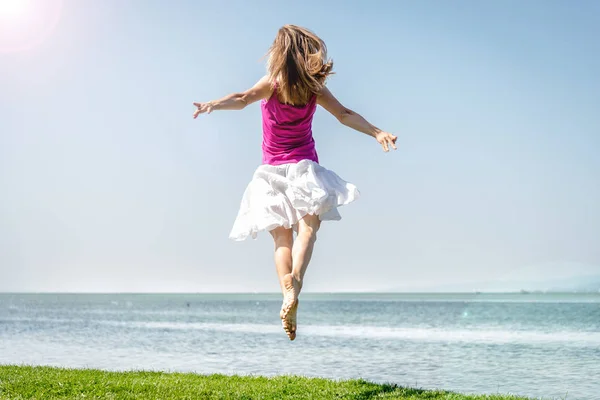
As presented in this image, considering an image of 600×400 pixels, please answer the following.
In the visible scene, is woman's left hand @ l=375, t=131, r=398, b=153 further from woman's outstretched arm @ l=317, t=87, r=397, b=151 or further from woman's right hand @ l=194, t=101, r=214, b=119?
woman's right hand @ l=194, t=101, r=214, b=119

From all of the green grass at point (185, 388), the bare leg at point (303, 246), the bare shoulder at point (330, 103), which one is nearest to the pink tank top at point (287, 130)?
the bare shoulder at point (330, 103)

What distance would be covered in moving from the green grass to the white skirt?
11.5 feet

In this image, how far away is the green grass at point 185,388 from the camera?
880 cm

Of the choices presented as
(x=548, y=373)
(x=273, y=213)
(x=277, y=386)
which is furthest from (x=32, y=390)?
(x=548, y=373)

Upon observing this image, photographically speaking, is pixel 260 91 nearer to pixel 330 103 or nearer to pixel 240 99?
pixel 240 99

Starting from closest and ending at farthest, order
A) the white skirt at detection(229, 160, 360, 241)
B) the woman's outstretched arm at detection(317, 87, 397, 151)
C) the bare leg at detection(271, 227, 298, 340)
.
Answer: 1. the bare leg at detection(271, 227, 298, 340)
2. the white skirt at detection(229, 160, 360, 241)
3. the woman's outstretched arm at detection(317, 87, 397, 151)

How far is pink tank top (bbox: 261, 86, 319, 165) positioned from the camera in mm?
6188

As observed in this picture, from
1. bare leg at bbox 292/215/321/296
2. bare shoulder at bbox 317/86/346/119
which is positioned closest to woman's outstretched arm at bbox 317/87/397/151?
bare shoulder at bbox 317/86/346/119

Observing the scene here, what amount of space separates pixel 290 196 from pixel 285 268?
0.66 meters

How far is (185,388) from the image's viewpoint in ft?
30.9

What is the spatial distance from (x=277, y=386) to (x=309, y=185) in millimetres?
4626

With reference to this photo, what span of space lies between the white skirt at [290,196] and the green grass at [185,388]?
3497mm

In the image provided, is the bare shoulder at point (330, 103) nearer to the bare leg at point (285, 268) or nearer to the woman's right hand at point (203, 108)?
the woman's right hand at point (203, 108)

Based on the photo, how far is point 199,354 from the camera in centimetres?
2258
